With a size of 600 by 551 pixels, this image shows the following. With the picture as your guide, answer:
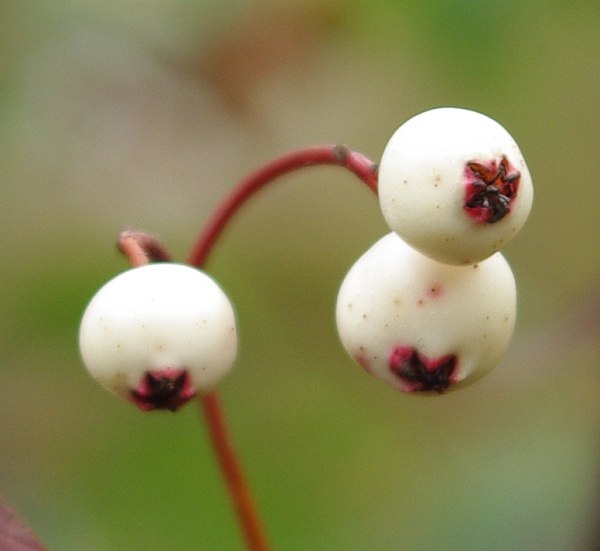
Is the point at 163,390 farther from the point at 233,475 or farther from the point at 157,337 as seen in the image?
the point at 233,475

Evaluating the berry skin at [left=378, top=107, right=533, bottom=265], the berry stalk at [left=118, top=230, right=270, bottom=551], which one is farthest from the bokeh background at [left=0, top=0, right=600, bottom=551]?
the berry skin at [left=378, top=107, right=533, bottom=265]

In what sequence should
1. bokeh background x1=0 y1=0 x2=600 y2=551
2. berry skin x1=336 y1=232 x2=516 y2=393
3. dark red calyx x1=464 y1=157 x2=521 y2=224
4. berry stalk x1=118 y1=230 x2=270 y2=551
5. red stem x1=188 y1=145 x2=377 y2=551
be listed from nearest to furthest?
1. dark red calyx x1=464 y1=157 x2=521 y2=224
2. berry skin x1=336 y1=232 x2=516 y2=393
3. red stem x1=188 y1=145 x2=377 y2=551
4. berry stalk x1=118 y1=230 x2=270 y2=551
5. bokeh background x1=0 y1=0 x2=600 y2=551

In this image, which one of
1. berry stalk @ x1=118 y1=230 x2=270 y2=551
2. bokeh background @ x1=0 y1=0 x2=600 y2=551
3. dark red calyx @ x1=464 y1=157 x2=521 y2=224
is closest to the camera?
dark red calyx @ x1=464 y1=157 x2=521 y2=224

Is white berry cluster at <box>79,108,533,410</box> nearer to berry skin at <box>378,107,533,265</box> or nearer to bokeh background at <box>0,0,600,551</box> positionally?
berry skin at <box>378,107,533,265</box>

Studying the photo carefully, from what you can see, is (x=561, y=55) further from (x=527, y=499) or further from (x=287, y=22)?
(x=527, y=499)

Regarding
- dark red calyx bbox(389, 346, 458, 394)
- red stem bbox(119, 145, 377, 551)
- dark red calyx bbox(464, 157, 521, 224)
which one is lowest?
dark red calyx bbox(389, 346, 458, 394)

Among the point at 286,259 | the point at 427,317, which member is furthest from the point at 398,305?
the point at 286,259

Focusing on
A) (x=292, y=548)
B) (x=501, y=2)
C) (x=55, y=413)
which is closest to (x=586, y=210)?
(x=501, y=2)

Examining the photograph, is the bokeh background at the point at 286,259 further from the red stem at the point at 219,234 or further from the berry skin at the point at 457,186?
the berry skin at the point at 457,186
